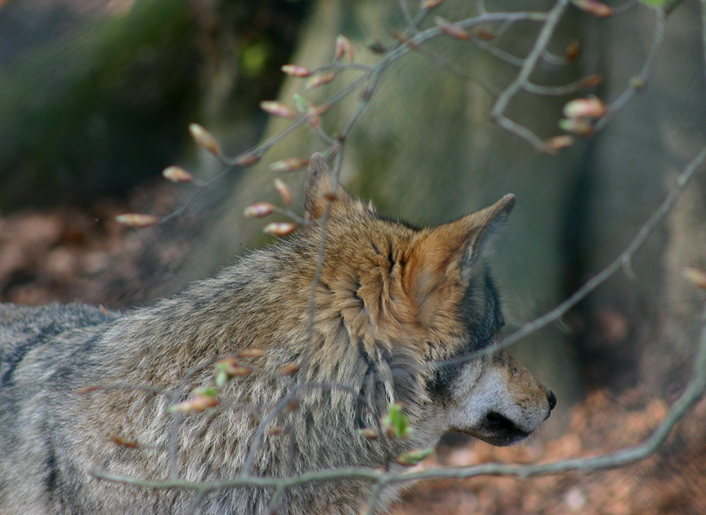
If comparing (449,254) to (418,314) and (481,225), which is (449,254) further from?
(418,314)

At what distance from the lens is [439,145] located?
534cm

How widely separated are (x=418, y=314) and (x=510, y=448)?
381 centimetres

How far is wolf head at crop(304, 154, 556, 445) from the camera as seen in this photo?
2.32 meters

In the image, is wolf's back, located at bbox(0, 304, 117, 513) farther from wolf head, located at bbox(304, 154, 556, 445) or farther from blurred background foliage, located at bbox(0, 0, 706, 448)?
blurred background foliage, located at bbox(0, 0, 706, 448)

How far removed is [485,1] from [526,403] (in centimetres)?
377

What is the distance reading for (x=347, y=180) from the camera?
17.9ft

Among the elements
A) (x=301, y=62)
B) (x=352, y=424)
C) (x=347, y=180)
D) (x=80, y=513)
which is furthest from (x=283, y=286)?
(x=301, y=62)

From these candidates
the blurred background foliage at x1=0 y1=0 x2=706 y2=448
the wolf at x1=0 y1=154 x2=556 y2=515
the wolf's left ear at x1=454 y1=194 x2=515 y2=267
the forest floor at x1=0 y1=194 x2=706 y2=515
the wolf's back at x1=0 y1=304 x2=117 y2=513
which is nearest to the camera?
the wolf's left ear at x1=454 y1=194 x2=515 y2=267

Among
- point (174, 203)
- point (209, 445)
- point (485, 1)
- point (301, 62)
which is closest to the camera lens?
point (209, 445)

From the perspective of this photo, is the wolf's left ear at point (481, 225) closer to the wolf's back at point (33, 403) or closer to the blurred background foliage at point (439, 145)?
the blurred background foliage at point (439, 145)

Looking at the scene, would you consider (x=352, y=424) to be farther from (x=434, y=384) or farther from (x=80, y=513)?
(x=80, y=513)

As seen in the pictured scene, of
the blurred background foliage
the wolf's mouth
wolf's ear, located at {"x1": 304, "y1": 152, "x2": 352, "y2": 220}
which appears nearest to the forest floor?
the blurred background foliage

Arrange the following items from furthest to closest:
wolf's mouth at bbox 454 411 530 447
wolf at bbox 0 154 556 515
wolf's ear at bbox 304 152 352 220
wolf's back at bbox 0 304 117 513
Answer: wolf's ear at bbox 304 152 352 220, wolf's mouth at bbox 454 411 530 447, wolf's back at bbox 0 304 117 513, wolf at bbox 0 154 556 515

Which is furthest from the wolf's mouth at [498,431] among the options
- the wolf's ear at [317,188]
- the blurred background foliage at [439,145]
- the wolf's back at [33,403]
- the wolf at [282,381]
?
the wolf's back at [33,403]
